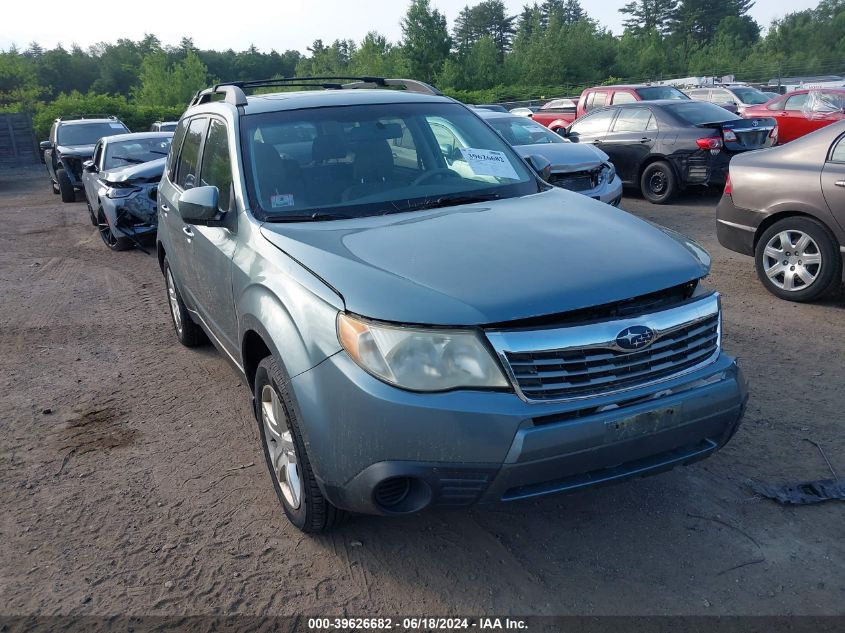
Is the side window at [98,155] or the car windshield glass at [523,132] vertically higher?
the car windshield glass at [523,132]

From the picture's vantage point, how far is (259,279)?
3.26 m

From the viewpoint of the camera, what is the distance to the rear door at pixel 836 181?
18.7ft

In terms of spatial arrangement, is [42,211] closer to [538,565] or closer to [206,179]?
[206,179]

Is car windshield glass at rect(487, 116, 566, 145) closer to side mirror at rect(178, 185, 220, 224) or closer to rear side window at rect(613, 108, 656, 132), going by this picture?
rear side window at rect(613, 108, 656, 132)

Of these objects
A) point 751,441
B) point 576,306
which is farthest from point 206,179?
point 751,441

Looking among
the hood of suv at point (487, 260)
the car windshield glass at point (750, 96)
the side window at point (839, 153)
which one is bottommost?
the car windshield glass at point (750, 96)

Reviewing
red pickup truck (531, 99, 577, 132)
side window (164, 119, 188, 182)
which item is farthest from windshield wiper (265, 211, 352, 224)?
red pickup truck (531, 99, 577, 132)

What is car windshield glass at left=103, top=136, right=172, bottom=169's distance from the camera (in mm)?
11430

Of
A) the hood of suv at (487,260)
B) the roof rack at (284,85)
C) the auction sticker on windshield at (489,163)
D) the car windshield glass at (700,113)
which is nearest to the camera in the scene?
the hood of suv at (487,260)

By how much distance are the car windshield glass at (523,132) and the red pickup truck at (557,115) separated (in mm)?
6748

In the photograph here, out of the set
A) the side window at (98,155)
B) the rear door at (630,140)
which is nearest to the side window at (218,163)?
the side window at (98,155)

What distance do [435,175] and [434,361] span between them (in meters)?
1.65

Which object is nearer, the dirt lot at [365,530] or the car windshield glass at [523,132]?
the dirt lot at [365,530]

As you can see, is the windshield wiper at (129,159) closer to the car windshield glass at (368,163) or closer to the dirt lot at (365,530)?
the dirt lot at (365,530)
